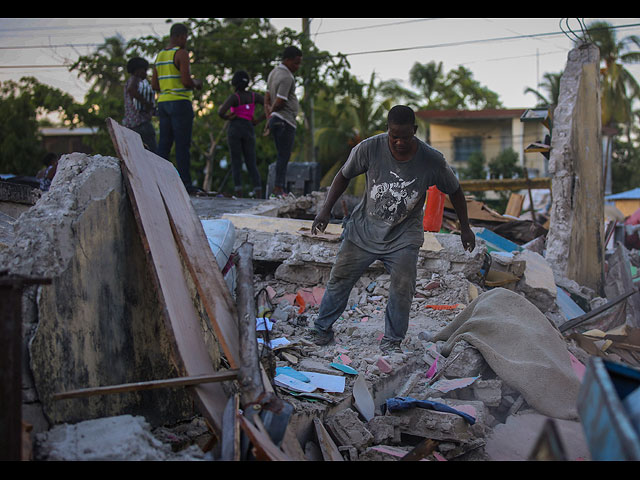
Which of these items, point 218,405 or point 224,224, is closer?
point 218,405

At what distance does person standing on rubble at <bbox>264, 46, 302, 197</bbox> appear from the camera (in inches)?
280

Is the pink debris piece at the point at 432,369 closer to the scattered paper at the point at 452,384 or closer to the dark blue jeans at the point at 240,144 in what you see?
the scattered paper at the point at 452,384

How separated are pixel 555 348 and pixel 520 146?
28.5 m

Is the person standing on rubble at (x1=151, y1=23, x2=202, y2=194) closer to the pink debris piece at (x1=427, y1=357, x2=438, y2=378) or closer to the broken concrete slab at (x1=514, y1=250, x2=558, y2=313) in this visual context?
the pink debris piece at (x1=427, y1=357, x2=438, y2=378)

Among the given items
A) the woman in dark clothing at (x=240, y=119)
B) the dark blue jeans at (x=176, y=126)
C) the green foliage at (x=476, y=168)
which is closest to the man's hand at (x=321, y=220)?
the dark blue jeans at (x=176, y=126)

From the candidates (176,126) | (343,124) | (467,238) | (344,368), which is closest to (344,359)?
(344,368)

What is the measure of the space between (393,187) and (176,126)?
3.30 m

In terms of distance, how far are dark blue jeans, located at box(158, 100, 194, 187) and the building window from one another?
26.3 meters

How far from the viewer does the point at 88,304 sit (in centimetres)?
276

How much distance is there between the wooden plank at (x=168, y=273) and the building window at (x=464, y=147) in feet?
96.0

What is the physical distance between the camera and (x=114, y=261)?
2984 millimetres

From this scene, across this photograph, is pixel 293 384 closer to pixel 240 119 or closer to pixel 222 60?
pixel 240 119

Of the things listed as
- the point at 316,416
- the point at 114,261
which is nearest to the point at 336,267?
the point at 316,416

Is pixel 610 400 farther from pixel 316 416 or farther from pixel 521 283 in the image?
pixel 521 283
